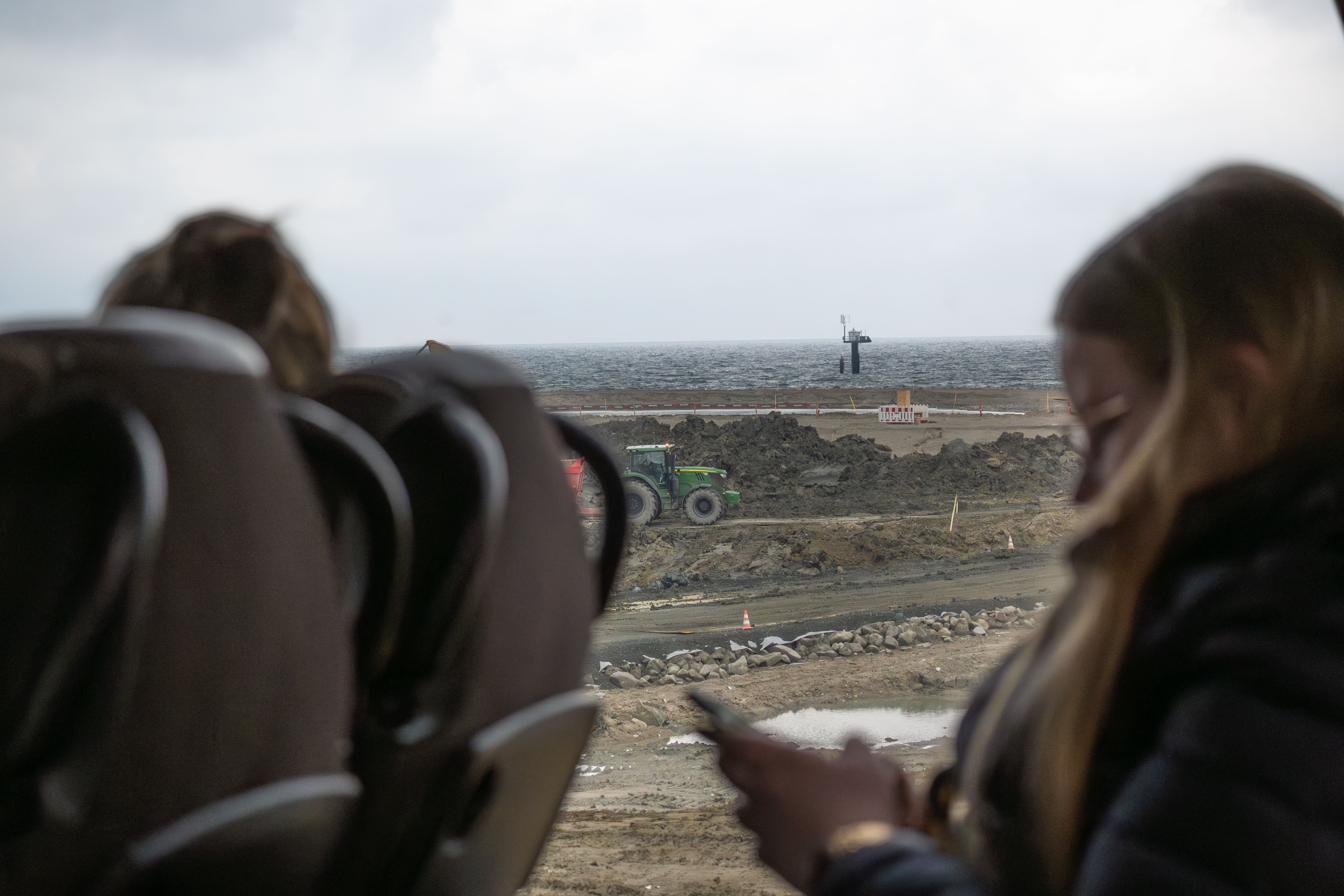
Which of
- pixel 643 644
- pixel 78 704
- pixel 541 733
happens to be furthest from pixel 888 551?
pixel 78 704

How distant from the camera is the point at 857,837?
854 millimetres

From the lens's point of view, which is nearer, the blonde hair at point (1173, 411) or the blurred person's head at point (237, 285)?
the blonde hair at point (1173, 411)

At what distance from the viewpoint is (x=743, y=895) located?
3076 mm

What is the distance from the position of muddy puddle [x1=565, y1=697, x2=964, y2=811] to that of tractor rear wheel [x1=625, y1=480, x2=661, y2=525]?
15.9ft

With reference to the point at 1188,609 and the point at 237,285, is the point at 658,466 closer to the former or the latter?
the point at 237,285

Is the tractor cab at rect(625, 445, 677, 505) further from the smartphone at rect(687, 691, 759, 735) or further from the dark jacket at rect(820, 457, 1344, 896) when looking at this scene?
the dark jacket at rect(820, 457, 1344, 896)

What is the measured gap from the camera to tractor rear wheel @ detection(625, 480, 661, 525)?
34.9 ft

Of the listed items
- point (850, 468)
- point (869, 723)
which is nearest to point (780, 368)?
point (850, 468)

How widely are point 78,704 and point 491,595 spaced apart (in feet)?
1.74

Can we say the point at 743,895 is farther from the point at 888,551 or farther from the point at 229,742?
the point at 888,551

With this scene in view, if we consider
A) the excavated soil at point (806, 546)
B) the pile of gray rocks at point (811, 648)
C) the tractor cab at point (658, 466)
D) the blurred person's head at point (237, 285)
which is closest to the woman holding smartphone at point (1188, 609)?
the blurred person's head at point (237, 285)

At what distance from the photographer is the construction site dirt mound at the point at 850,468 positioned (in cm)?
1269

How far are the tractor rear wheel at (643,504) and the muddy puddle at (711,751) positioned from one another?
4.86m

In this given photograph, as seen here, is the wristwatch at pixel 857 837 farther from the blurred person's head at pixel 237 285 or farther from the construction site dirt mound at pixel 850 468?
the construction site dirt mound at pixel 850 468
